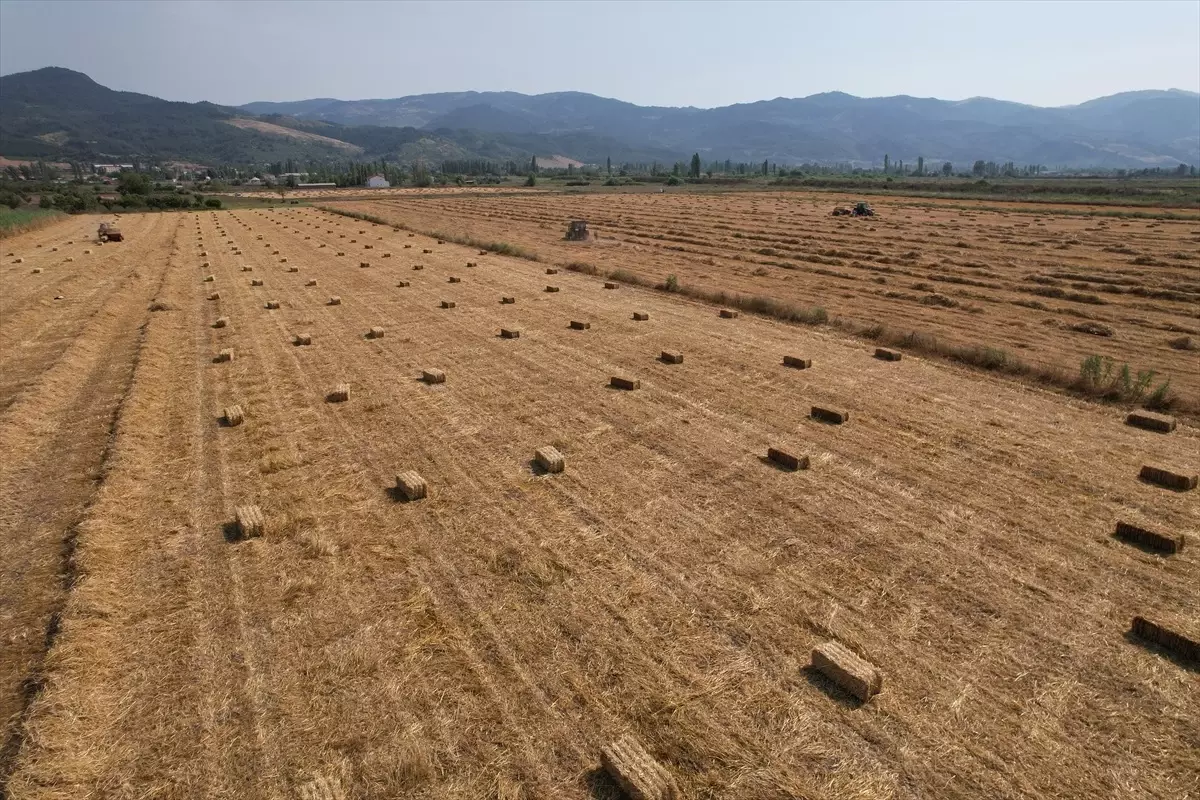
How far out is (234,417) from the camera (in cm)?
1091

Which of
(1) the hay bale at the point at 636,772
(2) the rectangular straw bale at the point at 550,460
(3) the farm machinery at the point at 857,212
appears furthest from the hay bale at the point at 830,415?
(3) the farm machinery at the point at 857,212

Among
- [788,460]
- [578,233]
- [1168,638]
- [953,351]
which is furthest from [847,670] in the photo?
[578,233]

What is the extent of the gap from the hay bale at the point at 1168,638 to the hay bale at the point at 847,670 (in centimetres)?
259

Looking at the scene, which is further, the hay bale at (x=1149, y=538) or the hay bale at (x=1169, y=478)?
the hay bale at (x=1169, y=478)

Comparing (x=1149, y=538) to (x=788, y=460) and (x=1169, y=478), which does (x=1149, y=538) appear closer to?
(x=1169, y=478)

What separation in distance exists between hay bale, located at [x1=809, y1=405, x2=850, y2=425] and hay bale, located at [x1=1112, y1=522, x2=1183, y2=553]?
159 inches

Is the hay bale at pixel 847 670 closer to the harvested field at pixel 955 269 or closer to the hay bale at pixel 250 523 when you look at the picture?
the hay bale at pixel 250 523

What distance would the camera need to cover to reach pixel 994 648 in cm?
575

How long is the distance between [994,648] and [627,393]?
25.3ft

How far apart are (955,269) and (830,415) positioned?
21156mm

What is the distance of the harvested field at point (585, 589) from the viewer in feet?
15.5

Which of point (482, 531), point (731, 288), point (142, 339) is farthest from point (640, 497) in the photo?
point (731, 288)

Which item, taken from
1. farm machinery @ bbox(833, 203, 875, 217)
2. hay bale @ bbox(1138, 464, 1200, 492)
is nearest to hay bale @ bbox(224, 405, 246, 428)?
hay bale @ bbox(1138, 464, 1200, 492)

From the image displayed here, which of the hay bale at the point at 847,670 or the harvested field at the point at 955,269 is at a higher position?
the harvested field at the point at 955,269
